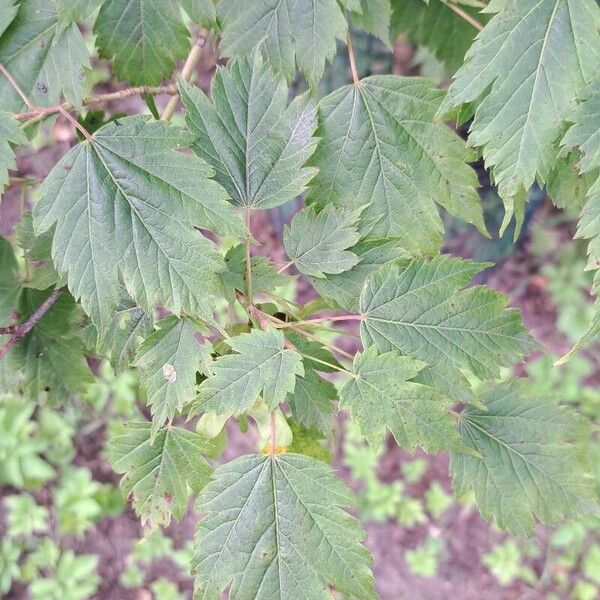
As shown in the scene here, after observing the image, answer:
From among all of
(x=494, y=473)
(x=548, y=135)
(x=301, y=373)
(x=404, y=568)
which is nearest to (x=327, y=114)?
(x=548, y=135)

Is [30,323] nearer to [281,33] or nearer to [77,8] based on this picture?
[77,8]

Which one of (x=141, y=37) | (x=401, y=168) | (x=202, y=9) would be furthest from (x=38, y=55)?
(x=401, y=168)

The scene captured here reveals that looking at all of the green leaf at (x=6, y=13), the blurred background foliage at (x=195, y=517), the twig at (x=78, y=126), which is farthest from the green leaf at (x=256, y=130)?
the blurred background foliage at (x=195, y=517)

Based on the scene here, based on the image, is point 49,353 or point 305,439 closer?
point 305,439

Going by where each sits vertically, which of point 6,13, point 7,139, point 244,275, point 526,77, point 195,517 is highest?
point 526,77

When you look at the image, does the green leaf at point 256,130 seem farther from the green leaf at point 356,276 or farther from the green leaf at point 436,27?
the green leaf at point 436,27

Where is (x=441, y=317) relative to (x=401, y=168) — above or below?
below

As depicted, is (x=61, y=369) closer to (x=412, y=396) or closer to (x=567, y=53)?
(x=412, y=396)
